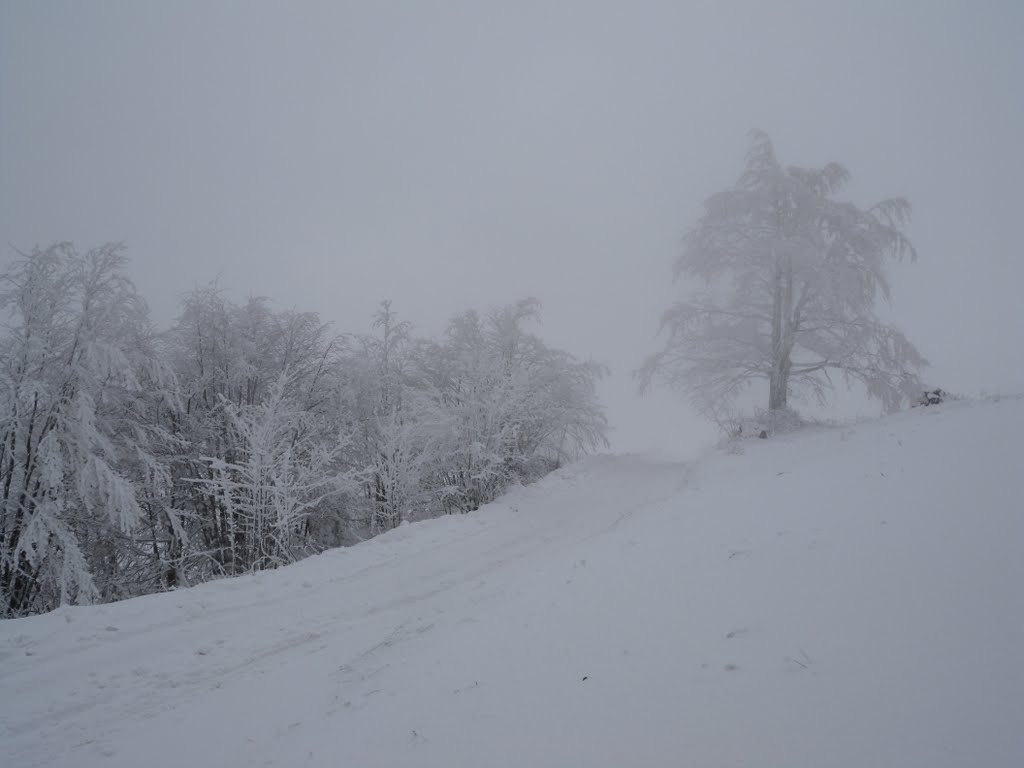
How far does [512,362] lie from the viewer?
21.5m

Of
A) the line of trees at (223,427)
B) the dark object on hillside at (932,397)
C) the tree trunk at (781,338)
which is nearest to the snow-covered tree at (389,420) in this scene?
the line of trees at (223,427)

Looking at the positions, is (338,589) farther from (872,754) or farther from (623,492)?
(623,492)

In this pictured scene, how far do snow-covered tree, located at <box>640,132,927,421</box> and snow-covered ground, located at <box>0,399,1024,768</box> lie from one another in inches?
286

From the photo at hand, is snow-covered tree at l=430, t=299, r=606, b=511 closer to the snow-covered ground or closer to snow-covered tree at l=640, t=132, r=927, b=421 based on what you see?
snow-covered tree at l=640, t=132, r=927, b=421

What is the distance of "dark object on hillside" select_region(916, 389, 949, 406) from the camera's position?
46.5ft

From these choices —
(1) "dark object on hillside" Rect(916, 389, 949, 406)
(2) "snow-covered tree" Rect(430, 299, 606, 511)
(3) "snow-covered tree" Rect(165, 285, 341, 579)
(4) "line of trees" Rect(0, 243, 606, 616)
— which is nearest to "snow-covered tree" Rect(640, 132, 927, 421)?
(1) "dark object on hillside" Rect(916, 389, 949, 406)

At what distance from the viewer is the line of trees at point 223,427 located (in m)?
12.1

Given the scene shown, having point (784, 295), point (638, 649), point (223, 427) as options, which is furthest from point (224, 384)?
point (784, 295)

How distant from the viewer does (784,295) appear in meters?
17.1

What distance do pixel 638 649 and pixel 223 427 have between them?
17.1m

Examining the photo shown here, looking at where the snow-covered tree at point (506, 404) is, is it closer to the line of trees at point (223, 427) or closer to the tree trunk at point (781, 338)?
the line of trees at point (223, 427)

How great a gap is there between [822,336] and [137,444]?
76.3 ft

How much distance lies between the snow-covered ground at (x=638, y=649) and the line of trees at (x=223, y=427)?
17.3 ft

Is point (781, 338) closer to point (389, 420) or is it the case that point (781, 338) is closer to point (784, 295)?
point (784, 295)
